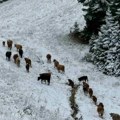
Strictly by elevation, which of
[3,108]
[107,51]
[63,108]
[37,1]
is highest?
[3,108]

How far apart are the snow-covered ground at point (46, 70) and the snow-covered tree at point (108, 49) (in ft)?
3.26

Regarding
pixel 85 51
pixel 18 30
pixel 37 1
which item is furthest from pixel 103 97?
pixel 37 1

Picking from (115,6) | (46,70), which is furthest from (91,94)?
(115,6)

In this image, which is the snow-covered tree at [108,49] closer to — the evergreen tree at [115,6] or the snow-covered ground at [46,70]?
the snow-covered ground at [46,70]

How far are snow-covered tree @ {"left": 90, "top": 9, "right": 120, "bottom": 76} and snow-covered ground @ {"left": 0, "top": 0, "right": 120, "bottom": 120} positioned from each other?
3.26 ft

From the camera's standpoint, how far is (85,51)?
47219 mm

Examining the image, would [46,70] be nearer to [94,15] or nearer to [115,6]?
[115,6]

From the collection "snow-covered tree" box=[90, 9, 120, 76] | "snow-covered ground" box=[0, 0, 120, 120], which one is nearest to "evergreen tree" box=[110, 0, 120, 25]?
"snow-covered tree" box=[90, 9, 120, 76]

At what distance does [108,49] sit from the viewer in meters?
41.5

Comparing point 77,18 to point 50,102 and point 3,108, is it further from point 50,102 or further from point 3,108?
point 3,108

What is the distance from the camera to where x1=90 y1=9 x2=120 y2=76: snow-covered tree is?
39.9 m

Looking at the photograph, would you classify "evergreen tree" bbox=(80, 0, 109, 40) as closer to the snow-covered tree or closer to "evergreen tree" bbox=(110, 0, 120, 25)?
"evergreen tree" bbox=(110, 0, 120, 25)

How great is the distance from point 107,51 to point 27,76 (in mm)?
11863

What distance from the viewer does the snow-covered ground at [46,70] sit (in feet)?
79.3
